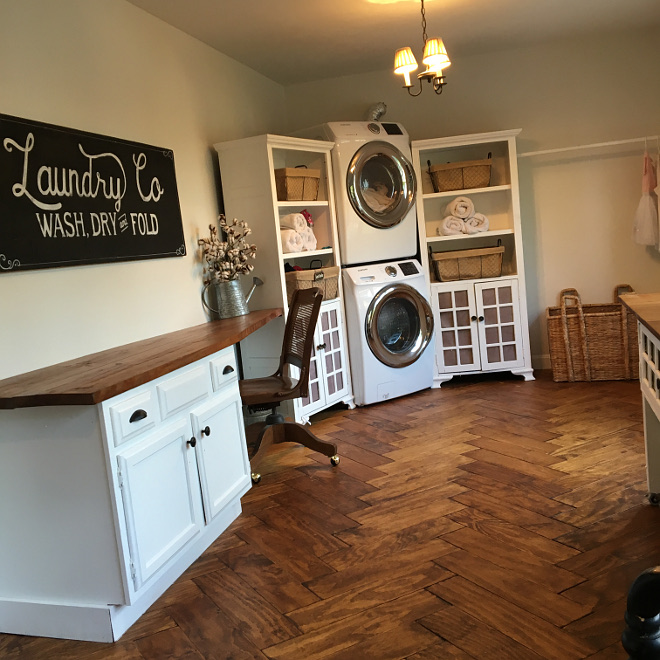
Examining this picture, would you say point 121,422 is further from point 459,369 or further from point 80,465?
point 459,369

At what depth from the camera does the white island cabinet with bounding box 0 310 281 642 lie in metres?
A: 2.03

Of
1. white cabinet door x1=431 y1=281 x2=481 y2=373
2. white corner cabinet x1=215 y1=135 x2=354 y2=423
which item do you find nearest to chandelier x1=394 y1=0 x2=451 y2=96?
white corner cabinet x1=215 y1=135 x2=354 y2=423

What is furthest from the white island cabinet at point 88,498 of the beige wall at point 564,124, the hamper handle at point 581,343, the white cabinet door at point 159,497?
the beige wall at point 564,124

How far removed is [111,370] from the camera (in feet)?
7.45

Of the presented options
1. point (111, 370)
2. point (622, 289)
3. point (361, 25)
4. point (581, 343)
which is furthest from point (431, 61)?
point (622, 289)

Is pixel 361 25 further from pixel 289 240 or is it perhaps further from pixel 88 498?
pixel 88 498

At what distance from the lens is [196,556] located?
2584 millimetres

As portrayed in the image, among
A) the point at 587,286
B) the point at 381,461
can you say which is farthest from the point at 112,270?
the point at 587,286

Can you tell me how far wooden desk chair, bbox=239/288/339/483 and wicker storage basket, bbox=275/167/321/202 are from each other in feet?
2.83

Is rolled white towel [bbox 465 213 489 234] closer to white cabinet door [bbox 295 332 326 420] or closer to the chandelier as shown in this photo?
white cabinet door [bbox 295 332 326 420]

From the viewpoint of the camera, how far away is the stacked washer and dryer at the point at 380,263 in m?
4.43


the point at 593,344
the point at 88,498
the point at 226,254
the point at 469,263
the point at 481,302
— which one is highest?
the point at 226,254

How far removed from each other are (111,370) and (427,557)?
1279mm

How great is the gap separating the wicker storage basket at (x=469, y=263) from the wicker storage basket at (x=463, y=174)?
18.4 inches
